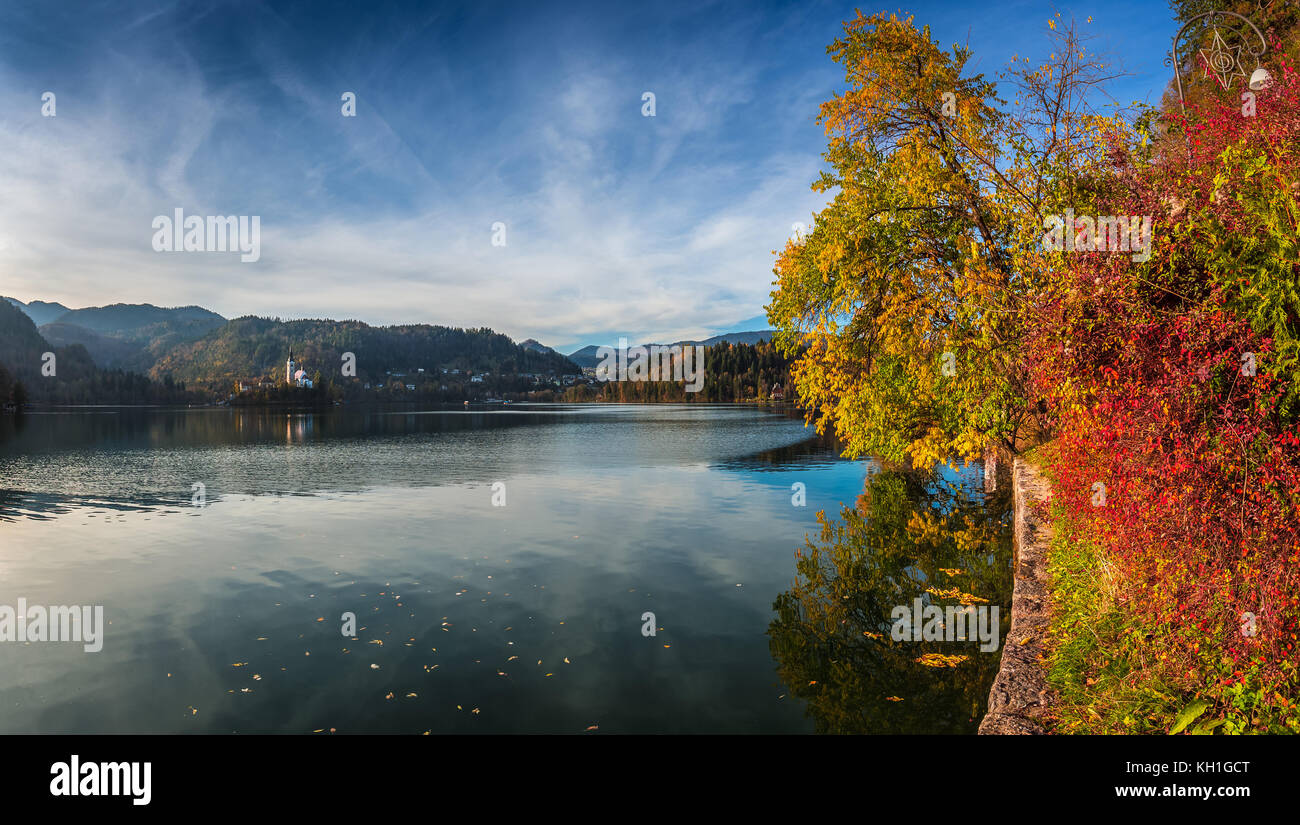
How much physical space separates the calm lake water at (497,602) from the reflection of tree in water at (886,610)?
6 cm

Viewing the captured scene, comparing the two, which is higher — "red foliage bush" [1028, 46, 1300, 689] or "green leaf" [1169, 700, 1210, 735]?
"red foliage bush" [1028, 46, 1300, 689]

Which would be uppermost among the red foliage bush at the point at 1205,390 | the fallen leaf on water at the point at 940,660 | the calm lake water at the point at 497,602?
the red foliage bush at the point at 1205,390

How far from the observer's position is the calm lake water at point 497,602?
9773mm

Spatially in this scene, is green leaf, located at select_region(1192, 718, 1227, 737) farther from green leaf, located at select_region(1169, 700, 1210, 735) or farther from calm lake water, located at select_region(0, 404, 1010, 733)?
calm lake water, located at select_region(0, 404, 1010, 733)

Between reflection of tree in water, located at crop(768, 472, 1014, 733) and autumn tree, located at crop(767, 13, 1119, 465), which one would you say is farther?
autumn tree, located at crop(767, 13, 1119, 465)

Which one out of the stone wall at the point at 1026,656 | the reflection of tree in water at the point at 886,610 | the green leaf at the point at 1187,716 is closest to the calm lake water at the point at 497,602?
the reflection of tree in water at the point at 886,610

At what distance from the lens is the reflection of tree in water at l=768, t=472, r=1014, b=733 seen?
9.38 meters

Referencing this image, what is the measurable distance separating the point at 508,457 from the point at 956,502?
31.9 m

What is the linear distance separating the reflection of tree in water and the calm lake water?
6 cm

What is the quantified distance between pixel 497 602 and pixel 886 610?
8.45 m

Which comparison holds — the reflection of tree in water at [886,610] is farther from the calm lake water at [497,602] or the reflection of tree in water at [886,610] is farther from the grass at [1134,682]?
the grass at [1134,682]

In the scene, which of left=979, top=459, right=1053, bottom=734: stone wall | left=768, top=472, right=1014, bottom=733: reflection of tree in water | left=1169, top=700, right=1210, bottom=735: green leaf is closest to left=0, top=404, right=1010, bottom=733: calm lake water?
left=768, top=472, right=1014, bottom=733: reflection of tree in water
